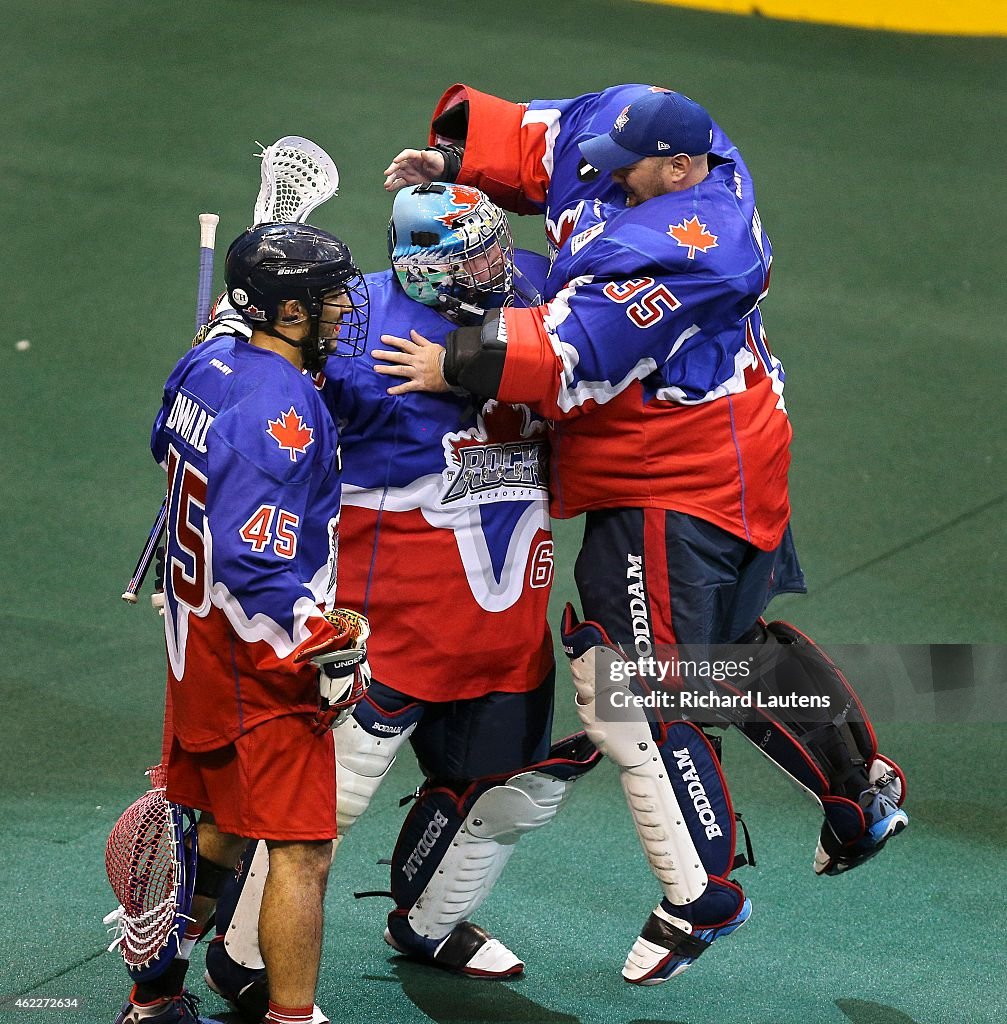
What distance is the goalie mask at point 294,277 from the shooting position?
3.19 metres

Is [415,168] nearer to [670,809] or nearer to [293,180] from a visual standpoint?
[293,180]

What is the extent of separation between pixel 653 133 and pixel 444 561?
0.99 metres

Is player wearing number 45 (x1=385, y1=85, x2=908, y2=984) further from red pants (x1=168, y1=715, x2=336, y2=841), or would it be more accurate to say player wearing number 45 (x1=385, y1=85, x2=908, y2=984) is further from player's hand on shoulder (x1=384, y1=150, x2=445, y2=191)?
red pants (x1=168, y1=715, x2=336, y2=841)

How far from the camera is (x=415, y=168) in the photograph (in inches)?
161

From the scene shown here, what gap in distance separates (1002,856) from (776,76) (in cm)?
600

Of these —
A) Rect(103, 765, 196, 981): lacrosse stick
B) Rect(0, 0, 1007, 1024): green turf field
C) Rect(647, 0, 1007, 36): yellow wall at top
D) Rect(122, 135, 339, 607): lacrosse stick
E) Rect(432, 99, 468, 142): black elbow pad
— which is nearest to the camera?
Rect(103, 765, 196, 981): lacrosse stick

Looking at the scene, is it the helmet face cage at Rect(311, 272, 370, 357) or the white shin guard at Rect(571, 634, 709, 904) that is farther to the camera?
the white shin guard at Rect(571, 634, 709, 904)

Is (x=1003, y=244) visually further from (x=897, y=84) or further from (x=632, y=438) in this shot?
(x=632, y=438)

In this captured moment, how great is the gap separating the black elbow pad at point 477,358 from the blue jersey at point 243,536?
35 cm

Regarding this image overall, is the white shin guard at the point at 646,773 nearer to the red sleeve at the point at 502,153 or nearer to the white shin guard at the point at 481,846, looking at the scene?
the white shin guard at the point at 481,846

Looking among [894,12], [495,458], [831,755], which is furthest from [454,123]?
[894,12]

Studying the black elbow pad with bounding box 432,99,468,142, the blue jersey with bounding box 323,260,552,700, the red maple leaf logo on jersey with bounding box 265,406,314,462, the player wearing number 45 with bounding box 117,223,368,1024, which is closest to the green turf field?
the player wearing number 45 with bounding box 117,223,368,1024

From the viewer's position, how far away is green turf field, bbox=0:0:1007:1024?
13.3 ft

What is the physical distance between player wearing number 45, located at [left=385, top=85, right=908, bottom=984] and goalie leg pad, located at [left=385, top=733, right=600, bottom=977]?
0.69ft
